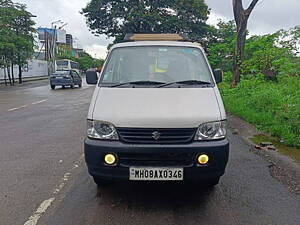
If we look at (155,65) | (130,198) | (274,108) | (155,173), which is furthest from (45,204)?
(274,108)

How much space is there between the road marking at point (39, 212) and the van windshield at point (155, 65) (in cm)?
167

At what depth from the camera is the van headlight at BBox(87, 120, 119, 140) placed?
135 inches

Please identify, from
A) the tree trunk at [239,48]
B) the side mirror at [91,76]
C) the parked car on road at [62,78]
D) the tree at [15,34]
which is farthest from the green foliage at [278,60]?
the tree at [15,34]

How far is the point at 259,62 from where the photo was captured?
46.3 ft

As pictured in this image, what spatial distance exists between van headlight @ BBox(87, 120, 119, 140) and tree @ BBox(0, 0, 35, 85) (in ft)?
74.4

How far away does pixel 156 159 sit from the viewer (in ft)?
11.0

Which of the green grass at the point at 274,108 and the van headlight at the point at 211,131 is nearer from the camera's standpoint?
the van headlight at the point at 211,131

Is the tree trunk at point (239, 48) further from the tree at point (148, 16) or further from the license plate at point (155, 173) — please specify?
the tree at point (148, 16)

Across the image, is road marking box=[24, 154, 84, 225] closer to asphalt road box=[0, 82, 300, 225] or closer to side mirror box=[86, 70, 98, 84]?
asphalt road box=[0, 82, 300, 225]

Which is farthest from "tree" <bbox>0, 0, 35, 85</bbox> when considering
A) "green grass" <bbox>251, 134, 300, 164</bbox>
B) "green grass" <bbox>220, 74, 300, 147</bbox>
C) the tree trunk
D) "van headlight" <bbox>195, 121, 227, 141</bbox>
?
"van headlight" <bbox>195, 121, 227, 141</bbox>

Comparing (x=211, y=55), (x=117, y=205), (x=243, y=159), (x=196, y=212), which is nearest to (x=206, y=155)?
(x=196, y=212)

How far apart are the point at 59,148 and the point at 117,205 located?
9.93 feet

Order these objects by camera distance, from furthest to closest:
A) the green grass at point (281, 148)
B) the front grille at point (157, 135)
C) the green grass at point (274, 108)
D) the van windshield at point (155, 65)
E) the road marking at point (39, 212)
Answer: the green grass at point (274, 108) < the green grass at point (281, 148) < the van windshield at point (155, 65) < the front grille at point (157, 135) < the road marking at point (39, 212)

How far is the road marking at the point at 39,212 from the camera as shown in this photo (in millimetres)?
3249
